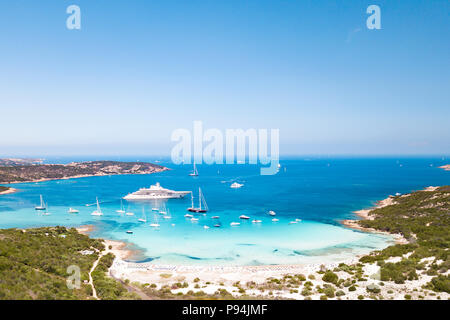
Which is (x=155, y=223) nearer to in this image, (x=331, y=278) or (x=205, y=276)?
(x=205, y=276)

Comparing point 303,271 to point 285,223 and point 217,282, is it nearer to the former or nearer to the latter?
point 217,282

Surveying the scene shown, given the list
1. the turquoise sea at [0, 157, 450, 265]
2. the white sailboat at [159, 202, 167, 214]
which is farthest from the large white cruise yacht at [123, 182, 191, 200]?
the white sailboat at [159, 202, 167, 214]

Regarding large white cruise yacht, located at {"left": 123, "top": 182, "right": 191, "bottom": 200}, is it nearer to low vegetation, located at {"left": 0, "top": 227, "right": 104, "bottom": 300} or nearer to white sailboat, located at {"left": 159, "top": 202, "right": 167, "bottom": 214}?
white sailboat, located at {"left": 159, "top": 202, "right": 167, "bottom": 214}

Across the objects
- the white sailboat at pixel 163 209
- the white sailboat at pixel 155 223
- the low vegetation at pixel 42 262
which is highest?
the low vegetation at pixel 42 262

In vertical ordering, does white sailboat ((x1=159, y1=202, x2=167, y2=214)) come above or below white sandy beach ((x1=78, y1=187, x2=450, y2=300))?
below

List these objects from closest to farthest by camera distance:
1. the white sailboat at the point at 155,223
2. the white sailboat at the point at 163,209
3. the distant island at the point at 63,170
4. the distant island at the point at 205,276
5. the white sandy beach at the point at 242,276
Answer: the distant island at the point at 205,276 → the white sandy beach at the point at 242,276 → the white sailboat at the point at 155,223 → the white sailboat at the point at 163,209 → the distant island at the point at 63,170

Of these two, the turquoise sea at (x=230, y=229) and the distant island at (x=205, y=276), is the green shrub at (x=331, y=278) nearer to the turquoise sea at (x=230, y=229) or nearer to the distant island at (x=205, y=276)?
the distant island at (x=205, y=276)

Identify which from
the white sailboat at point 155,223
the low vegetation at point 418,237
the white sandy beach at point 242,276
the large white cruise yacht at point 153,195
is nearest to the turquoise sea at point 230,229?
the white sailboat at point 155,223

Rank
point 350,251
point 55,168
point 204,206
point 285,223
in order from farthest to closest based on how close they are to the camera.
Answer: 1. point 55,168
2. point 204,206
3. point 285,223
4. point 350,251
